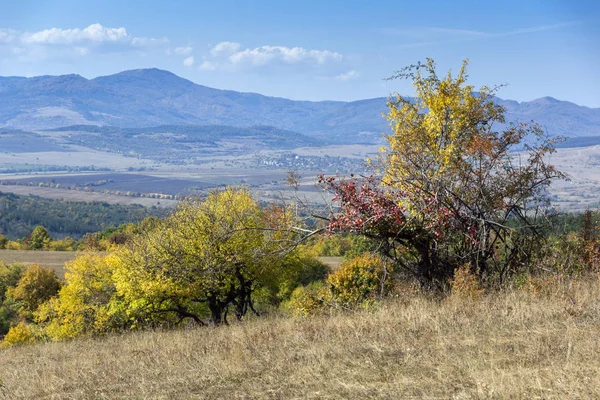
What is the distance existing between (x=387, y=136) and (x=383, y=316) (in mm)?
9553

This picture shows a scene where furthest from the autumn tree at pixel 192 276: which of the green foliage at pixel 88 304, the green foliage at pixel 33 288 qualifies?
the green foliage at pixel 33 288

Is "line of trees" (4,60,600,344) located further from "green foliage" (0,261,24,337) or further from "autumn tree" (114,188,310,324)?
"green foliage" (0,261,24,337)

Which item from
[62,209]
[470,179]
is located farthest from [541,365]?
[62,209]

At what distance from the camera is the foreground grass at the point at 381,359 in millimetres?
6445

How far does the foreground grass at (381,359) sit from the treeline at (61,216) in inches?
5212

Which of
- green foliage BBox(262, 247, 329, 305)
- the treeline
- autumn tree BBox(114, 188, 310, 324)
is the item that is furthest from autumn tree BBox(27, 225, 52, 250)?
autumn tree BBox(114, 188, 310, 324)

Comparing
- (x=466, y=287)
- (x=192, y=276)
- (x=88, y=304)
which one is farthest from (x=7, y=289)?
(x=466, y=287)

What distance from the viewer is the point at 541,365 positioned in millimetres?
6727

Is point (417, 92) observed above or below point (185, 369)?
above

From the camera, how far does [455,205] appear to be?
12875 millimetres

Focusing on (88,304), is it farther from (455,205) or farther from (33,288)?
(33,288)

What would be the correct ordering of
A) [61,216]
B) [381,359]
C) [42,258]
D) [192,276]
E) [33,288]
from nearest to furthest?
1. [381,359]
2. [192,276]
3. [33,288]
4. [42,258]
5. [61,216]

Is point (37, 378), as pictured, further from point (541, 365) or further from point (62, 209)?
point (62, 209)

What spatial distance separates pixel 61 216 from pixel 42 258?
107 meters
